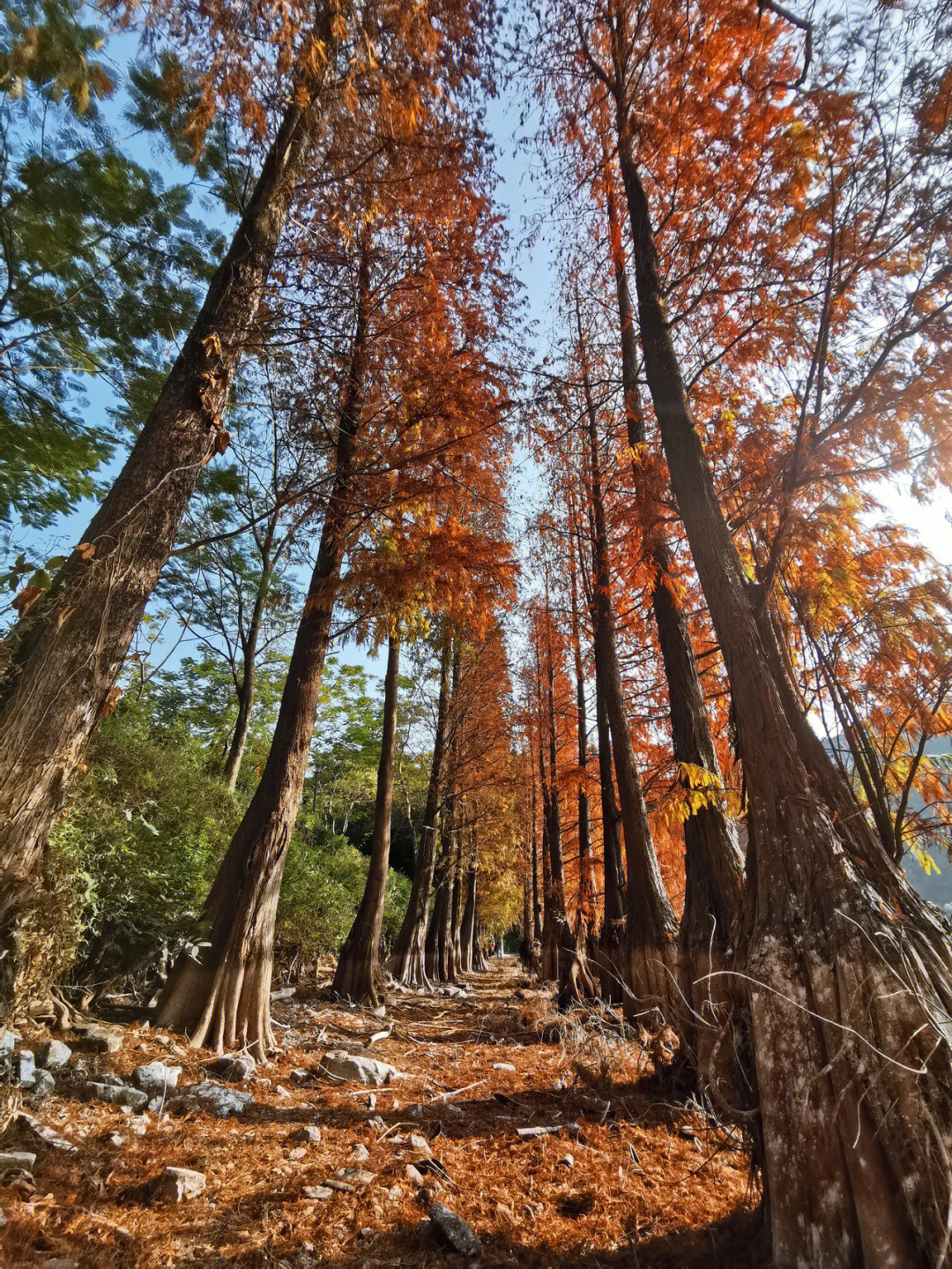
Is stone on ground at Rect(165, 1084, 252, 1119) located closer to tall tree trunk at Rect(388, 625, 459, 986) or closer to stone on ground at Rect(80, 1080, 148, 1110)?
stone on ground at Rect(80, 1080, 148, 1110)

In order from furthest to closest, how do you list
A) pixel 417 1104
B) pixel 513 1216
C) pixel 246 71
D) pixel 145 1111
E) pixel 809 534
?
pixel 246 71
pixel 417 1104
pixel 809 534
pixel 145 1111
pixel 513 1216

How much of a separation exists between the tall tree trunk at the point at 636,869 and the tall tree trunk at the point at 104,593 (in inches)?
129

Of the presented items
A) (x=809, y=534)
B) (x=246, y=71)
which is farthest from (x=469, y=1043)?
(x=246, y=71)

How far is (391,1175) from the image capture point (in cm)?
317

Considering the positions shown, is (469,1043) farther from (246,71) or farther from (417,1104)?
(246,71)

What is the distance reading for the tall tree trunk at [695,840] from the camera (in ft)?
14.7

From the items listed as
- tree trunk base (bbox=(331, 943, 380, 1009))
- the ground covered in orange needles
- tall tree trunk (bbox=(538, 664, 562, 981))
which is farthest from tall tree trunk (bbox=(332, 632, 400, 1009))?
the ground covered in orange needles

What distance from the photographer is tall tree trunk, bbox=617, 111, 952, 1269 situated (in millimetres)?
1835

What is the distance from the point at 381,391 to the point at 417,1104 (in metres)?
7.37

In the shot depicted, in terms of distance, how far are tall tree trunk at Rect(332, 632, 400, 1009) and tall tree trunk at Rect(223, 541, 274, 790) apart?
8.70 feet

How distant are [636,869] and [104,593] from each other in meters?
6.31

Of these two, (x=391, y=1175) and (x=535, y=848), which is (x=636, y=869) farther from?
(x=535, y=848)

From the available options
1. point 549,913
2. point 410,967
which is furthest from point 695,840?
point 410,967

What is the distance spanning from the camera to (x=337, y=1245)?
248cm
